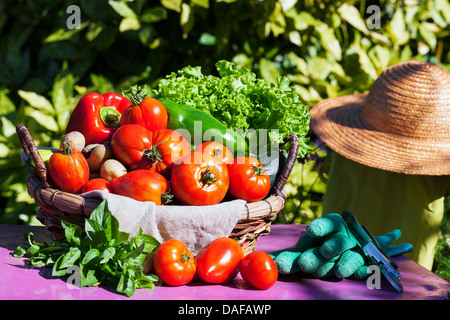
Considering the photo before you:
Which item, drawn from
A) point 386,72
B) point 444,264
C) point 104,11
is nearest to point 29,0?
point 104,11

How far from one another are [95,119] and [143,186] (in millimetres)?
470

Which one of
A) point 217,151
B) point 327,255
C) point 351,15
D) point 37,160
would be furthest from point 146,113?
point 351,15

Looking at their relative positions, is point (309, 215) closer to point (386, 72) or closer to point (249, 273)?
point (386, 72)

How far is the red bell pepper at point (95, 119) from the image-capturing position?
6.40ft

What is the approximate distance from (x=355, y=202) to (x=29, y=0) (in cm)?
262

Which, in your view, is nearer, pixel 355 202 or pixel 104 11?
pixel 355 202

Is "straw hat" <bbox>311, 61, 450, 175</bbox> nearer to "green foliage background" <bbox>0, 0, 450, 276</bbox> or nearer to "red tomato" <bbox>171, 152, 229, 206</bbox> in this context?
"green foliage background" <bbox>0, 0, 450, 276</bbox>

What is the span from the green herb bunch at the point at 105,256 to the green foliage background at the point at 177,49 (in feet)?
5.89

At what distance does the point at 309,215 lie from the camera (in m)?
3.64

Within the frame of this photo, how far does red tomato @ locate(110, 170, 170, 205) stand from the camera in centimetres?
164

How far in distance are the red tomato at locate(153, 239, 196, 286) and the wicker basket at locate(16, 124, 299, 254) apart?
0.21 metres

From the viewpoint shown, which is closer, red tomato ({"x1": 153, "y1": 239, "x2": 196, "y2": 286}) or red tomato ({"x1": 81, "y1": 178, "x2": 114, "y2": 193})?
red tomato ({"x1": 153, "y1": 239, "x2": 196, "y2": 286})

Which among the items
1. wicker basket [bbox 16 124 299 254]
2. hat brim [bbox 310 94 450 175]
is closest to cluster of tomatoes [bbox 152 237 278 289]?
wicker basket [bbox 16 124 299 254]

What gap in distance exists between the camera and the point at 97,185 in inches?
66.0
